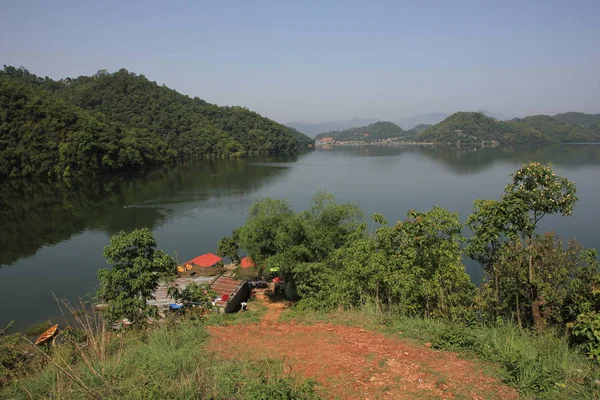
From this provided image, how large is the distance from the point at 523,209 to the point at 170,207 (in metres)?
32.9

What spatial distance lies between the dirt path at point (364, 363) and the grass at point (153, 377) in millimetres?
459

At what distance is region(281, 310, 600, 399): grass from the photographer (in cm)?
421

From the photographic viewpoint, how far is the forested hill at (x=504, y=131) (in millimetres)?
137125

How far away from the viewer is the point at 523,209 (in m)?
7.54

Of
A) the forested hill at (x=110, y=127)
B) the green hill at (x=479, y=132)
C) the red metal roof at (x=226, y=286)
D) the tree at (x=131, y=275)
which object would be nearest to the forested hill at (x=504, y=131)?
the green hill at (x=479, y=132)

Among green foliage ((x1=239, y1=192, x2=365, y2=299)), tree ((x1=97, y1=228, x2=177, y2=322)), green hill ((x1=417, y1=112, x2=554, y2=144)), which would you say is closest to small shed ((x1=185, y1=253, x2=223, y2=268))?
green foliage ((x1=239, y1=192, x2=365, y2=299))

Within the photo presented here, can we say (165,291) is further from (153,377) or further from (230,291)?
(153,377)

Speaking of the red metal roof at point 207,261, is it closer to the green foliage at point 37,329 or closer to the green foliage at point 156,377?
the green foliage at point 37,329

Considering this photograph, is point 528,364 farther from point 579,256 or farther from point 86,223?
point 86,223

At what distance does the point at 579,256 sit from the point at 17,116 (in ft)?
223

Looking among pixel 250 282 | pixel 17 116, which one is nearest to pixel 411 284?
pixel 250 282

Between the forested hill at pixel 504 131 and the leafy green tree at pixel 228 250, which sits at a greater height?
the forested hill at pixel 504 131

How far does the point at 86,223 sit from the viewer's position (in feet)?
102

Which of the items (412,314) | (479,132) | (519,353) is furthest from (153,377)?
(479,132)
